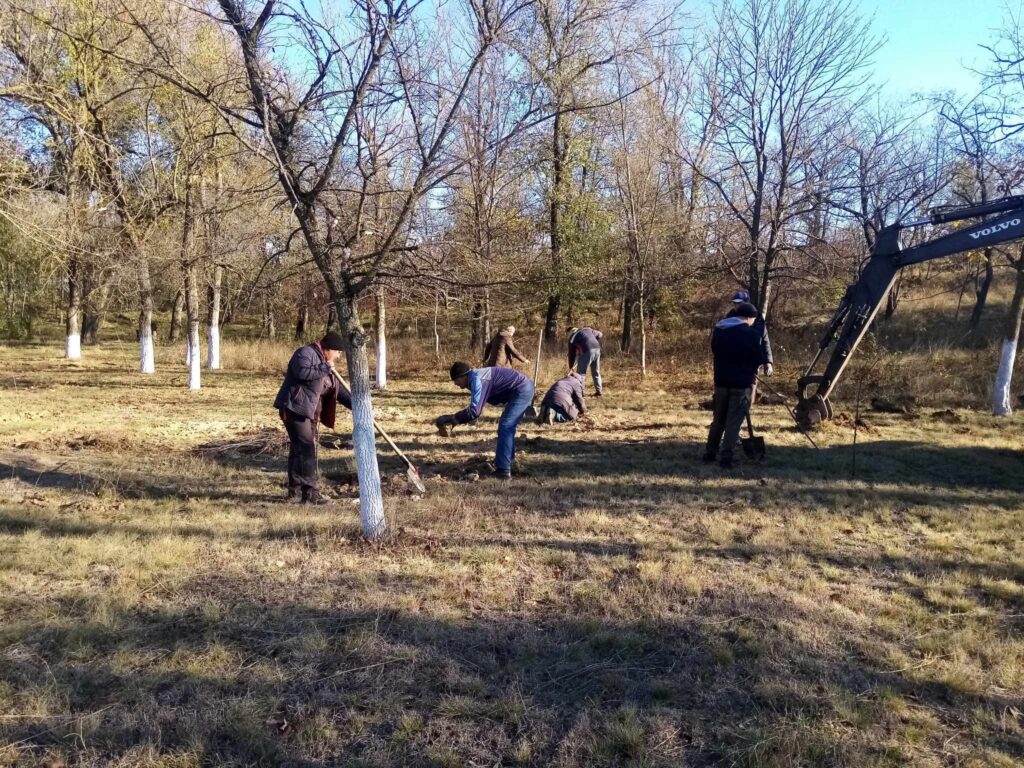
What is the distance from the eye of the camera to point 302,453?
665 centimetres

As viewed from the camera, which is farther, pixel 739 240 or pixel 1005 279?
pixel 1005 279

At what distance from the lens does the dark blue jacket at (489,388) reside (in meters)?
7.11

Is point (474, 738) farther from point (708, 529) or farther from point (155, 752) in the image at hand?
point (708, 529)

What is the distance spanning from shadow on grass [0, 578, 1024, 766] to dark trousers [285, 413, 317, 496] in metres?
2.43

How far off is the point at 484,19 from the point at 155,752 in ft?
15.2

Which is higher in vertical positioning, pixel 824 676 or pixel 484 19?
pixel 484 19

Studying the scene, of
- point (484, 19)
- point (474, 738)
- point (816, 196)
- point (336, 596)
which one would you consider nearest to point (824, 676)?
point (474, 738)

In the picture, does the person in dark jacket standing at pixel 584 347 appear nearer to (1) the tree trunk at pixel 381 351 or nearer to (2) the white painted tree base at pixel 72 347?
(1) the tree trunk at pixel 381 351

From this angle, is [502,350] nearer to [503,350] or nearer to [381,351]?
[503,350]

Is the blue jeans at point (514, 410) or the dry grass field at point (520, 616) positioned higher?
the blue jeans at point (514, 410)

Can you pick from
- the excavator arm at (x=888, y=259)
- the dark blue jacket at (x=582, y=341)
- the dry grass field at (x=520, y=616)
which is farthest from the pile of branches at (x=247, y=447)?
the excavator arm at (x=888, y=259)

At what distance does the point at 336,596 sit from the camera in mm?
4422

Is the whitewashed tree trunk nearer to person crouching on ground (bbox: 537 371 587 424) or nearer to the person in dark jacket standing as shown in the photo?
the person in dark jacket standing

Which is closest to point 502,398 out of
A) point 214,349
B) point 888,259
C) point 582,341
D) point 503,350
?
point 503,350
